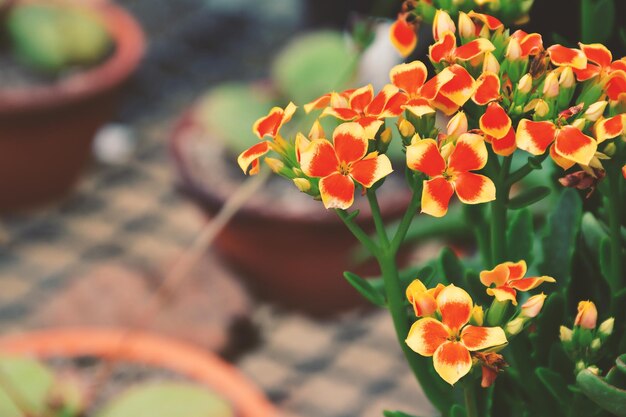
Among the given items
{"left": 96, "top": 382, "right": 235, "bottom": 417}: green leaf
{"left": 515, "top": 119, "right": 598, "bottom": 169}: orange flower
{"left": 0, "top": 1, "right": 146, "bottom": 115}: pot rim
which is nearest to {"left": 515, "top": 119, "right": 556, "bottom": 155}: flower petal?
{"left": 515, "top": 119, "right": 598, "bottom": 169}: orange flower

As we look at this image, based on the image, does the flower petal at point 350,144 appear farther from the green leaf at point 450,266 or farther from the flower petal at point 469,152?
the green leaf at point 450,266

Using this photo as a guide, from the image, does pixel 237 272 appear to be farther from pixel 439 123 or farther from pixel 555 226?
pixel 555 226

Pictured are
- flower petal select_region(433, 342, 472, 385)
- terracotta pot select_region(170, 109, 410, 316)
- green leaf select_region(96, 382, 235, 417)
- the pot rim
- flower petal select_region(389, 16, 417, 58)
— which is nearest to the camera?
flower petal select_region(433, 342, 472, 385)

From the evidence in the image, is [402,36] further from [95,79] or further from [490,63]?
[95,79]

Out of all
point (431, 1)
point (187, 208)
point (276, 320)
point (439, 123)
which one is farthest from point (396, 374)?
point (431, 1)

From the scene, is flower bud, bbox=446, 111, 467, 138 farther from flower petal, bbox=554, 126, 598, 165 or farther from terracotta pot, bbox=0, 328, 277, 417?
terracotta pot, bbox=0, 328, 277, 417

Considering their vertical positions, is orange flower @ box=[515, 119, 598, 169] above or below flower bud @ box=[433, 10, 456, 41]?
below

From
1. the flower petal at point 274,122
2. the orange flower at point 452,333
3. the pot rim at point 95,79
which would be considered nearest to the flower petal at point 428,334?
the orange flower at point 452,333
